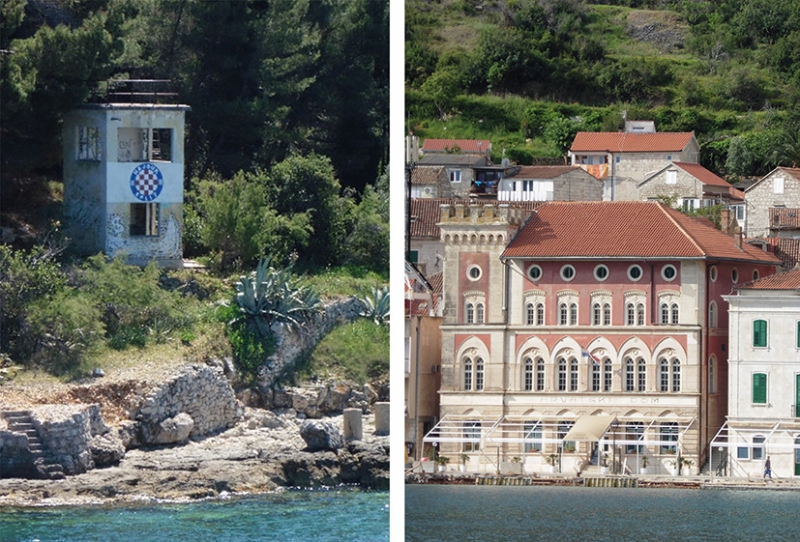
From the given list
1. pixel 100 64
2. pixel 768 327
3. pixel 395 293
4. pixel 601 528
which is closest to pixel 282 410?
pixel 100 64

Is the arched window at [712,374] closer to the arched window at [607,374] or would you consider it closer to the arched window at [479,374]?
the arched window at [607,374]

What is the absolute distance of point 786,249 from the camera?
20594mm

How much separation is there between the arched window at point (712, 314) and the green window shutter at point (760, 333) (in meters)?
1.08

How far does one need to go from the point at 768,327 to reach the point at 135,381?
862 cm

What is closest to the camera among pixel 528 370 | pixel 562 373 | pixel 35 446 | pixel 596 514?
pixel 35 446

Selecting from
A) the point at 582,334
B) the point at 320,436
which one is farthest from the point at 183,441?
the point at 582,334

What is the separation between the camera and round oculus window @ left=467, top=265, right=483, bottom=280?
20078 mm

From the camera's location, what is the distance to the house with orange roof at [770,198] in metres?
21.3

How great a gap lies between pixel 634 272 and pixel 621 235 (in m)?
0.73

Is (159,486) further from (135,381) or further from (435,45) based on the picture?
(435,45)

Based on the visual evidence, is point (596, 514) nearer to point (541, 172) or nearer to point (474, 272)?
point (474, 272)

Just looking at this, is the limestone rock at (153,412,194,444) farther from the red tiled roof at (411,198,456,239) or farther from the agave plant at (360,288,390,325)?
the red tiled roof at (411,198,456,239)

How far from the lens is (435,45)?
26.8 meters

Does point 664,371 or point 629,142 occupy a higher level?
point 629,142
